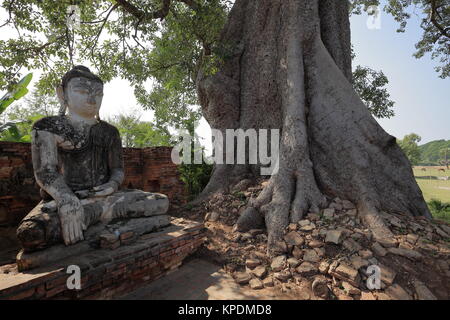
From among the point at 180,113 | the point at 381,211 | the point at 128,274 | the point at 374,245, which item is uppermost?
the point at 180,113

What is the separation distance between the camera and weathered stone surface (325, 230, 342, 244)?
2547 millimetres

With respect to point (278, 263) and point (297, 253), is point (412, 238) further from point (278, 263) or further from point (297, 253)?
point (278, 263)

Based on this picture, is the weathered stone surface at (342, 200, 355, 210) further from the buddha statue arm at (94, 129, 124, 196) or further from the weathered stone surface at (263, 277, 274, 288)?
the buddha statue arm at (94, 129, 124, 196)

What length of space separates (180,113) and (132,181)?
4861 millimetres

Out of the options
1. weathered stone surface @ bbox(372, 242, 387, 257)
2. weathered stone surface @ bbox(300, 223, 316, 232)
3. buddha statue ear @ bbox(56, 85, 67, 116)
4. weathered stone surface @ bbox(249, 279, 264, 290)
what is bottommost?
weathered stone surface @ bbox(249, 279, 264, 290)

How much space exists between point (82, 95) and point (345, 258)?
349cm

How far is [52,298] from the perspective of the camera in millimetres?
1800

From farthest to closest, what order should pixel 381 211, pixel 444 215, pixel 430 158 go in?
pixel 430 158 < pixel 444 215 < pixel 381 211

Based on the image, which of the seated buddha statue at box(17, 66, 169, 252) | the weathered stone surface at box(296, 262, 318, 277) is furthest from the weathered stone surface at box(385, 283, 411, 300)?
the seated buddha statue at box(17, 66, 169, 252)

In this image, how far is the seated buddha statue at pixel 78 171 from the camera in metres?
2.17

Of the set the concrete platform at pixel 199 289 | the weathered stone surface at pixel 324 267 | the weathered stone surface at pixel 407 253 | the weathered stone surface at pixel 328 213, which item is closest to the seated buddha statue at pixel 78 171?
the concrete platform at pixel 199 289

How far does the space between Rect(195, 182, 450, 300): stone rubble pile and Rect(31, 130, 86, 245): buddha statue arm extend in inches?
67.7
